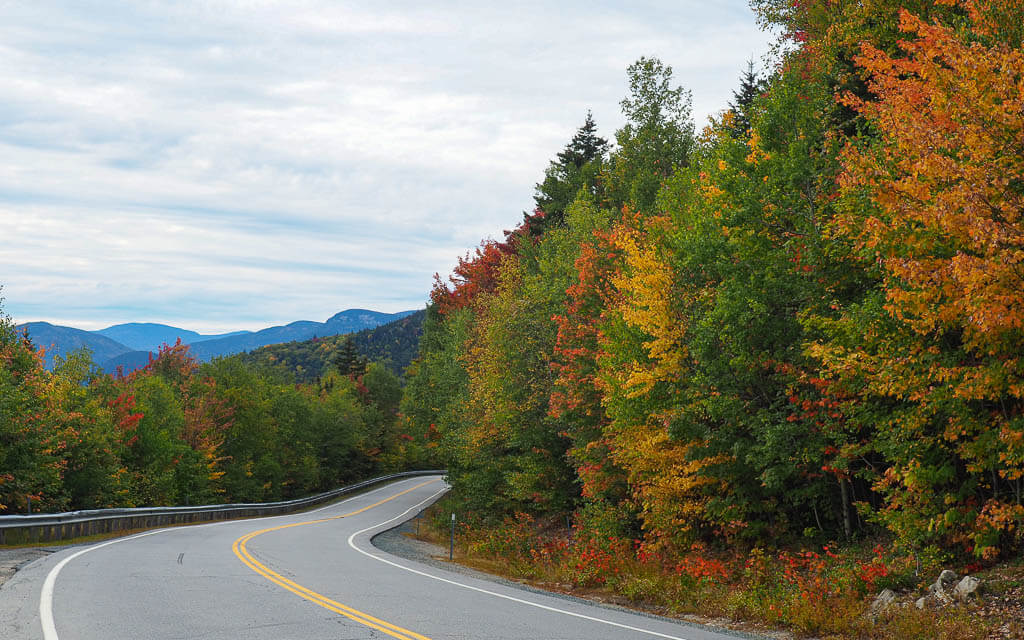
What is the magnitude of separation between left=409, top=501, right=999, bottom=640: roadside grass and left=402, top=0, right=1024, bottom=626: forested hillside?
740 millimetres

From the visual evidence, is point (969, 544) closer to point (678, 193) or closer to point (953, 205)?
point (953, 205)

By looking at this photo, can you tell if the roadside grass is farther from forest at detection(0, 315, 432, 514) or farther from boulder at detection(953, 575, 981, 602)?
forest at detection(0, 315, 432, 514)

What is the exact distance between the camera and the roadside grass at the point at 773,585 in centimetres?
1041

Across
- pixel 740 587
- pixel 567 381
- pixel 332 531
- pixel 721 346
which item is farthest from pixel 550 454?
pixel 740 587

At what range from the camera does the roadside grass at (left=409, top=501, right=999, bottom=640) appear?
1041 cm

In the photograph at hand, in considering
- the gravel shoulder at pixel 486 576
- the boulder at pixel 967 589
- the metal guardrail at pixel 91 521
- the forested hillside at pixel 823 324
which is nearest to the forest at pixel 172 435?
the metal guardrail at pixel 91 521

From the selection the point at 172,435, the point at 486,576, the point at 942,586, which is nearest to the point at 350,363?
the point at 172,435

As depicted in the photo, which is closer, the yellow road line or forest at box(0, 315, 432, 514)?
the yellow road line

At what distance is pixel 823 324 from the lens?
Answer: 1258 cm

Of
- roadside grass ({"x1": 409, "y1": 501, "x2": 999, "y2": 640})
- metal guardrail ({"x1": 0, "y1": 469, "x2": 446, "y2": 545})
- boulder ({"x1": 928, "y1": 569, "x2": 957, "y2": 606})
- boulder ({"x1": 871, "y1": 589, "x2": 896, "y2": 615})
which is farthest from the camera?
metal guardrail ({"x1": 0, "y1": 469, "x2": 446, "y2": 545})

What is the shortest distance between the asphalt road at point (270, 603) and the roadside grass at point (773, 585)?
73.7 inches

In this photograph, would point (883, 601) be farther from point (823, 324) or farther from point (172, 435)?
point (172, 435)

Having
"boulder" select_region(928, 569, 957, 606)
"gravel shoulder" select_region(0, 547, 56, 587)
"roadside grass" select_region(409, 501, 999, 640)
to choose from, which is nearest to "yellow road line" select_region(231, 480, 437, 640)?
"gravel shoulder" select_region(0, 547, 56, 587)

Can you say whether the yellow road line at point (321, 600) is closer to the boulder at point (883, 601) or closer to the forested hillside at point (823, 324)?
the boulder at point (883, 601)
